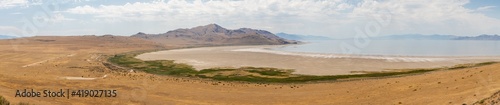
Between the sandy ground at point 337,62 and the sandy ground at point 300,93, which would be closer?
the sandy ground at point 300,93

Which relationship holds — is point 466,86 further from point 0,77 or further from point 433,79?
point 0,77

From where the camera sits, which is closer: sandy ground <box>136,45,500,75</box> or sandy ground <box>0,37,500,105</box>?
sandy ground <box>0,37,500,105</box>

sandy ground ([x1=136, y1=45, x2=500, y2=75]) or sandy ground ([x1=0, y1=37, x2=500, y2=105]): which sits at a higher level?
sandy ground ([x1=136, y1=45, x2=500, y2=75])

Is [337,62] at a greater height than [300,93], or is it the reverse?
[337,62]

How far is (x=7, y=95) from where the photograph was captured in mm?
39812

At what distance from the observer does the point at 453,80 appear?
41.5 meters

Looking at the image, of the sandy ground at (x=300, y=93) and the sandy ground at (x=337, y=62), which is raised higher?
the sandy ground at (x=337, y=62)

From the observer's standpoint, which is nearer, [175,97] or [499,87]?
[499,87]

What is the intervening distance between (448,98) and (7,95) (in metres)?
44.1

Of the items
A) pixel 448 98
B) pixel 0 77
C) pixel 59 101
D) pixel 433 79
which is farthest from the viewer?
pixel 0 77

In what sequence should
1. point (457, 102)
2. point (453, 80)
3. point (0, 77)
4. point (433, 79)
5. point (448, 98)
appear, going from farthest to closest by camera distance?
point (0, 77)
point (433, 79)
point (453, 80)
point (448, 98)
point (457, 102)

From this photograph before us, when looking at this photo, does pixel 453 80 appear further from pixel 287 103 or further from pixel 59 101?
pixel 59 101

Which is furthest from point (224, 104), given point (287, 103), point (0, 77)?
point (0, 77)

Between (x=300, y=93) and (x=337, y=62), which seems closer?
(x=300, y=93)
